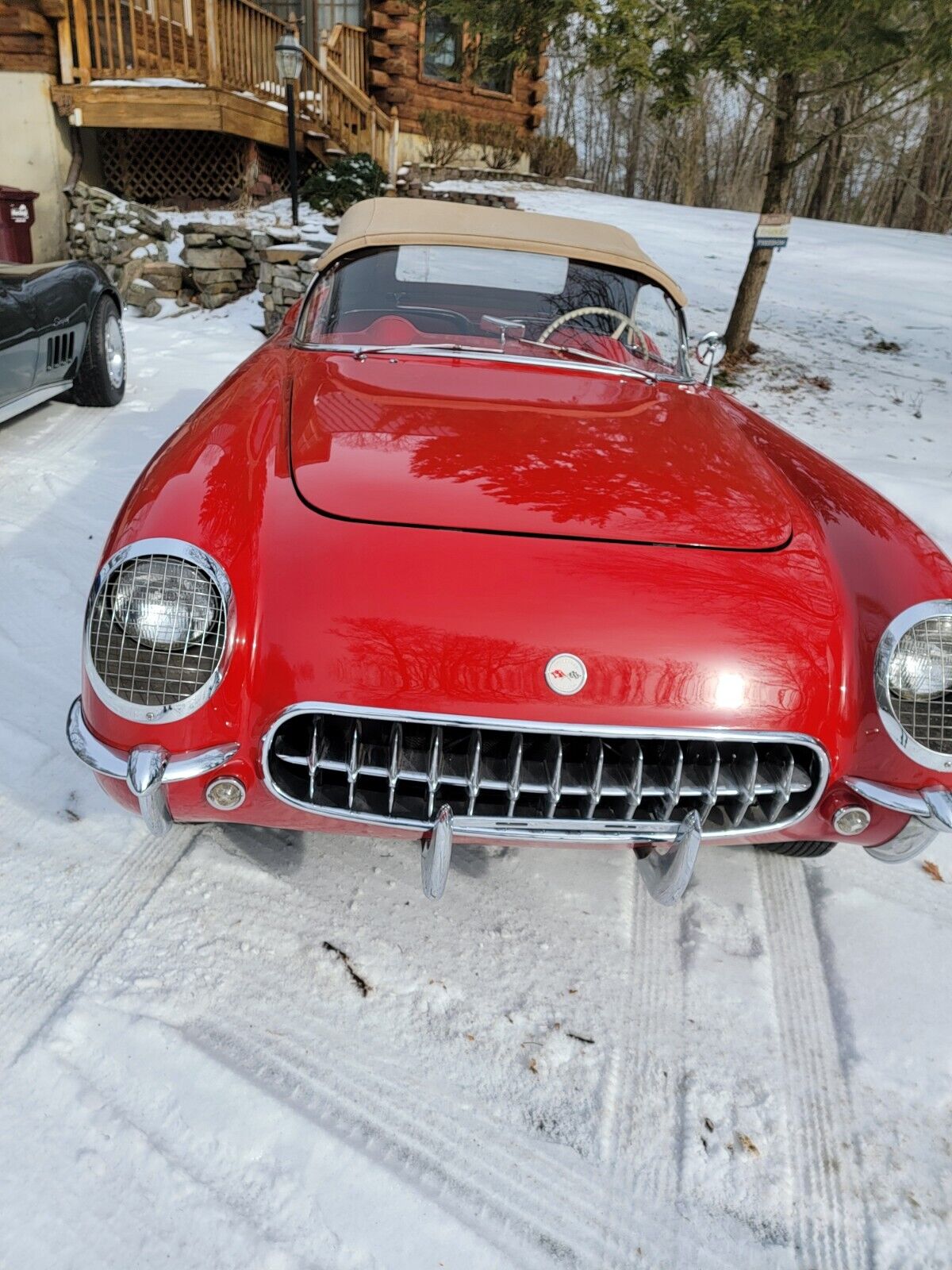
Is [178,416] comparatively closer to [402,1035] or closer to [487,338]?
[487,338]

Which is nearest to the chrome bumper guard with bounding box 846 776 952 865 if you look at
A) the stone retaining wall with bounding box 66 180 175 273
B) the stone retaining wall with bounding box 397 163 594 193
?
the stone retaining wall with bounding box 66 180 175 273

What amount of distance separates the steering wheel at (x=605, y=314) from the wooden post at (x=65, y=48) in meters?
10.7

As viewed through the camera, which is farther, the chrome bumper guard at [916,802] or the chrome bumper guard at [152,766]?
the chrome bumper guard at [916,802]

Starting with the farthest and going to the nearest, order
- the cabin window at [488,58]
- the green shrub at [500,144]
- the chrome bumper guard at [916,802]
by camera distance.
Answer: the green shrub at [500,144] → the cabin window at [488,58] → the chrome bumper guard at [916,802]

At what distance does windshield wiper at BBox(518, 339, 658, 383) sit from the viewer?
2.81 meters

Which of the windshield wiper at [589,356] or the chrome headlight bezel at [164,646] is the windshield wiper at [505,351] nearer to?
the windshield wiper at [589,356]

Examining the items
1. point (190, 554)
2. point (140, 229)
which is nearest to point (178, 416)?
point (190, 554)

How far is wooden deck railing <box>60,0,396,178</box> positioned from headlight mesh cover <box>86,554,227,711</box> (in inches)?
433

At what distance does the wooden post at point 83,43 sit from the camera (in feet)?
33.7

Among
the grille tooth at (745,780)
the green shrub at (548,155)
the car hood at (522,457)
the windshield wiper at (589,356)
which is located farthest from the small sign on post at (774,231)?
the green shrub at (548,155)

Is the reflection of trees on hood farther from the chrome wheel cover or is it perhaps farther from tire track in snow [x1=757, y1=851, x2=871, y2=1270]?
the chrome wheel cover

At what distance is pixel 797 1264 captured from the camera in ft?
4.60

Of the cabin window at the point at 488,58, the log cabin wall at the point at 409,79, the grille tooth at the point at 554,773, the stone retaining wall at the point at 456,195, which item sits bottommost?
the grille tooth at the point at 554,773

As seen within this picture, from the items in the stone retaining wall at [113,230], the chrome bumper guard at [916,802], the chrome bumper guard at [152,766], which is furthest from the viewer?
the stone retaining wall at [113,230]
